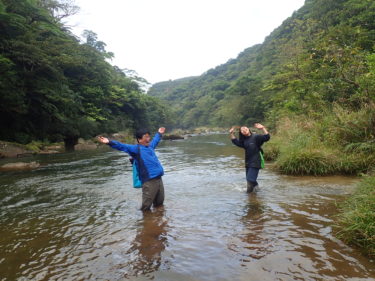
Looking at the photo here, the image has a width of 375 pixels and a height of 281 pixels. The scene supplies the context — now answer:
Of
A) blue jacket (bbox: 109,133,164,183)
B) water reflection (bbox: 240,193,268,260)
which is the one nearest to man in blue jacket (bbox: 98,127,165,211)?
blue jacket (bbox: 109,133,164,183)

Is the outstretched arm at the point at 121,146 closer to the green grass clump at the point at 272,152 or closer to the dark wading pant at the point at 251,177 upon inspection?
the dark wading pant at the point at 251,177

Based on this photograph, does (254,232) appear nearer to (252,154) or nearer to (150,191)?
(150,191)

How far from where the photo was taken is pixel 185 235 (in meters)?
4.77

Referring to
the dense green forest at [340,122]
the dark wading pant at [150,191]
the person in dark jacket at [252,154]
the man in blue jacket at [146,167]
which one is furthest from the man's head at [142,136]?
the dense green forest at [340,122]

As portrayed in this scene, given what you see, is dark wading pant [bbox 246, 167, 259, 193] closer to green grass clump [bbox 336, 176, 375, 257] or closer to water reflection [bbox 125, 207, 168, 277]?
water reflection [bbox 125, 207, 168, 277]

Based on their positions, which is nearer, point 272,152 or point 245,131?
point 245,131

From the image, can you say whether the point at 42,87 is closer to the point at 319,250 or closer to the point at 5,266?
the point at 5,266

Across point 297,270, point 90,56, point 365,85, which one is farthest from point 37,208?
point 90,56

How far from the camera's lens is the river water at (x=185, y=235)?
3568 mm

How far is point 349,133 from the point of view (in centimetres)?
965

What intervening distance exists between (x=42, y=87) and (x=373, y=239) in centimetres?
2368

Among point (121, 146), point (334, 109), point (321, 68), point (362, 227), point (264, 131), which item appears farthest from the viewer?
point (321, 68)

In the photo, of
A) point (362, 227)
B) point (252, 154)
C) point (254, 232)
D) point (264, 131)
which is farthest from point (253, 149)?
point (362, 227)

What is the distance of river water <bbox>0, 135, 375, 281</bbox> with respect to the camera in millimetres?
3568
